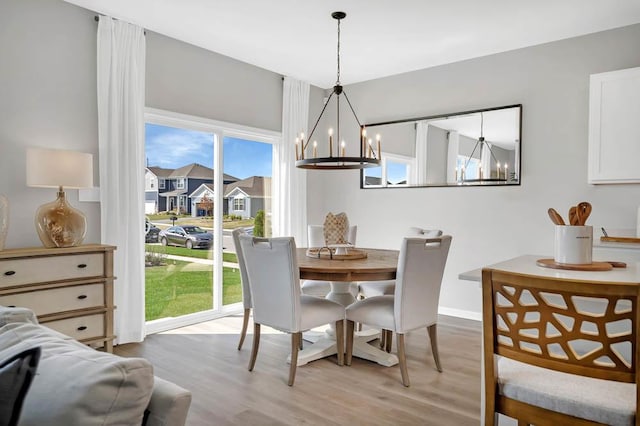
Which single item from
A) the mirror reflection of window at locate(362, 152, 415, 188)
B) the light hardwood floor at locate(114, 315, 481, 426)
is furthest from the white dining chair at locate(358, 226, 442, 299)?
the mirror reflection of window at locate(362, 152, 415, 188)

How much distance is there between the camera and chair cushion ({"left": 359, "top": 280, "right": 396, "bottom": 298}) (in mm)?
3859

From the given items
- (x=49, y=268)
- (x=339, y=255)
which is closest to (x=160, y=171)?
(x=49, y=268)

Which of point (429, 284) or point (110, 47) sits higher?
point (110, 47)

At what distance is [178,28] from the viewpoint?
3.92m

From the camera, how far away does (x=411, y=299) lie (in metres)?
2.95

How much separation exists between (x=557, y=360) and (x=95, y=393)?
1.24 m

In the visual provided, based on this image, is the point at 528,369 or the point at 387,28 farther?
the point at 387,28

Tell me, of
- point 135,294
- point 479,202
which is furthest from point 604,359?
point 135,294

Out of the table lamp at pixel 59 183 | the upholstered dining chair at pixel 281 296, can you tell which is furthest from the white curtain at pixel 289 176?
the table lamp at pixel 59 183

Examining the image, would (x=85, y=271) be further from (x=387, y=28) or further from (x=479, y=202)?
→ (x=479, y=202)

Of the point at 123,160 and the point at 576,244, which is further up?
the point at 123,160

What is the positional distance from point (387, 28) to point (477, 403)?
3.05 m

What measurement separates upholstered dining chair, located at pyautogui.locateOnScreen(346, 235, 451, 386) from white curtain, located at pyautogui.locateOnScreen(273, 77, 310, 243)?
7.49 feet

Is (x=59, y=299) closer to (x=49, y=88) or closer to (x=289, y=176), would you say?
(x=49, y=88)
